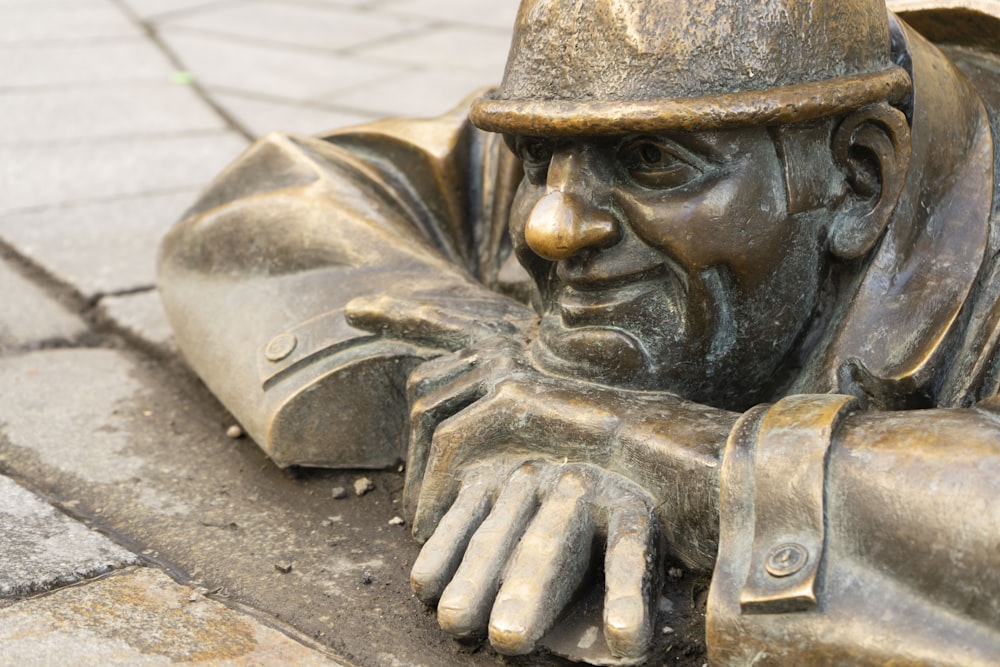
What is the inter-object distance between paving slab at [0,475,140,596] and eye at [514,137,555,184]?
897 mm

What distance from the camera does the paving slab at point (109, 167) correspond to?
4.24m

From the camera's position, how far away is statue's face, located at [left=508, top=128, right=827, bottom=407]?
1.99m

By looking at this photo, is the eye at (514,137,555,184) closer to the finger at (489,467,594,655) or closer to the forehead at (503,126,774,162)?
the forehead at (503,126,774,162)

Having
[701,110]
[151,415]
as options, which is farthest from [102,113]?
[701,110]

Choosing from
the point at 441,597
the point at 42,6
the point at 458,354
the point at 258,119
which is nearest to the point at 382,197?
the point at 458,354

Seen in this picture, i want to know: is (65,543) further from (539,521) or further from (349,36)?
(349,36)

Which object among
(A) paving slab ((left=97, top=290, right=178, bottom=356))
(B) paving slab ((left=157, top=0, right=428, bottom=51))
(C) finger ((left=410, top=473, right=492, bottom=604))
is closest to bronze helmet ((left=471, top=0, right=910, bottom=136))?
(C) finger ((left=410, top=473, right=492, bottom=604))

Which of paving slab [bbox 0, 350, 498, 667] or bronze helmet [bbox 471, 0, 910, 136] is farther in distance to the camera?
paving slab [bbox 0, 350, 498, 667]

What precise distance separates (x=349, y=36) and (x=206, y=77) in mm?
874

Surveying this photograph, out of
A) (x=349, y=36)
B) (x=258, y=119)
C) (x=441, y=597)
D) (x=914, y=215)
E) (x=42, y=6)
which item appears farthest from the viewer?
(x=42, y=6)

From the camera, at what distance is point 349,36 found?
6219 mm

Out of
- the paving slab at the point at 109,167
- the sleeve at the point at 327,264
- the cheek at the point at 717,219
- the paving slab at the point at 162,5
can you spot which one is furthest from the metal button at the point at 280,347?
the paving slab at the point at 162,5

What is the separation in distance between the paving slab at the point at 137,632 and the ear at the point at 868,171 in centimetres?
100

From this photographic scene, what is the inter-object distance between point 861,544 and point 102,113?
13.1 feet
